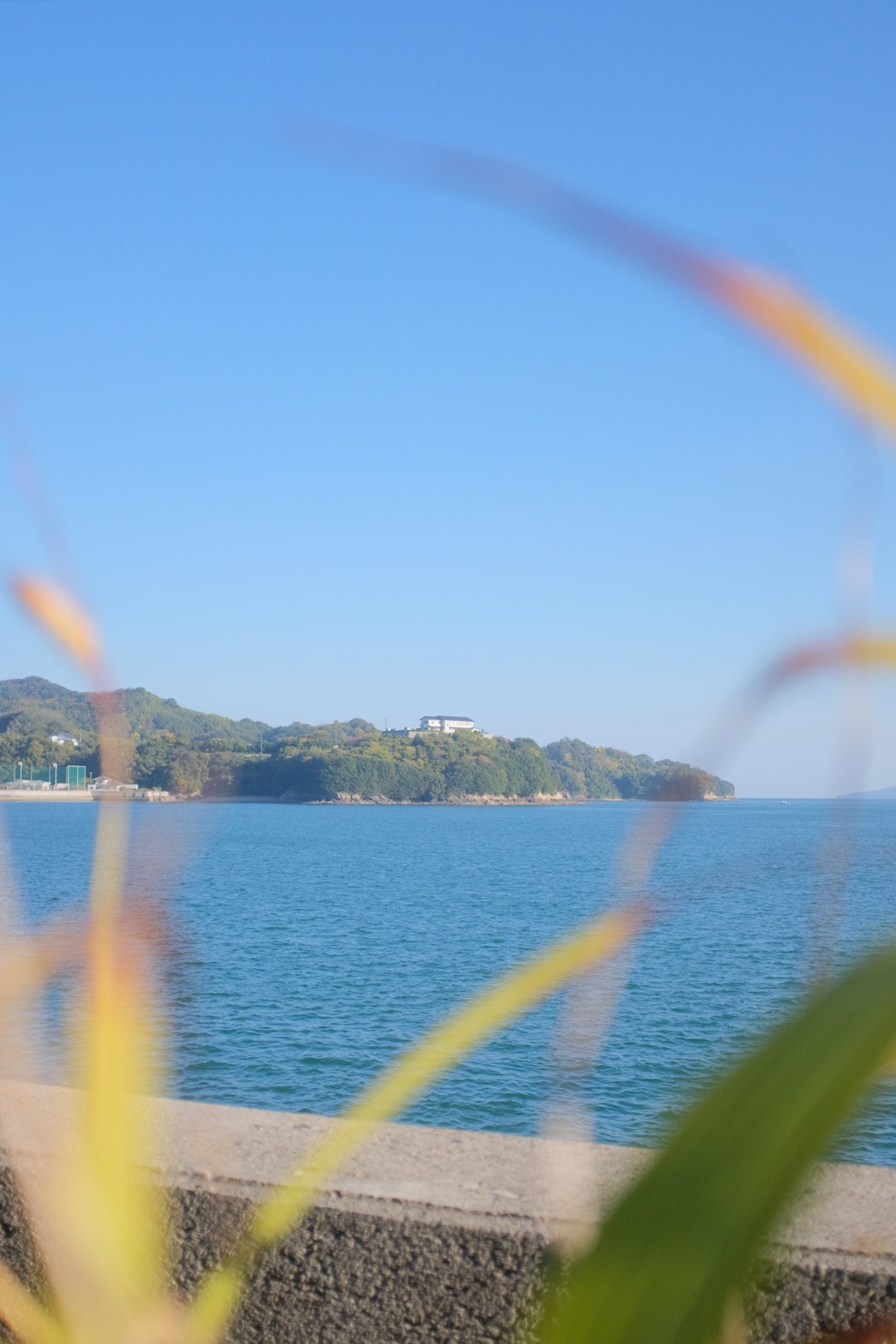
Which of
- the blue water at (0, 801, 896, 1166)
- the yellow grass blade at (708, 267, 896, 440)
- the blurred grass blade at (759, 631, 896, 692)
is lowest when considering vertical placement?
the blue water at (0, 801, 896, 1166)

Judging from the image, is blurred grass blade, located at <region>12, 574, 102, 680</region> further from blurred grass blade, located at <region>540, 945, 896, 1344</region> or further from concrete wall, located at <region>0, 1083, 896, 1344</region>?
concrete wall, located at <region>0, 1083, 896, 1344</region>

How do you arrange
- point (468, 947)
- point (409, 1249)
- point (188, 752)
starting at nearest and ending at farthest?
1. point (188, 752)
2. point (409, 1249)
3. point (468, 947)

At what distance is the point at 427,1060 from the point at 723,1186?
0.52ft

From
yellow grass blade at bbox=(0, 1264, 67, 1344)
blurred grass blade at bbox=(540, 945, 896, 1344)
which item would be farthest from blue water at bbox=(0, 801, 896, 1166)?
yellow grass blade at bbox=(0, 1264, 67, 1344)

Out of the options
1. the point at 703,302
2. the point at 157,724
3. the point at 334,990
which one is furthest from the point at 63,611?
the point at 334,990

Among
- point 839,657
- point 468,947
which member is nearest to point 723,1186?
point 839,657

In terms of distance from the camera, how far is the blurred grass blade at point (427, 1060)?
333mm

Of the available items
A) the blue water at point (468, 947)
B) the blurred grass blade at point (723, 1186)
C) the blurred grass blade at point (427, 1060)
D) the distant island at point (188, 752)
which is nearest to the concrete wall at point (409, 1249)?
the blue water at point (468, 947)

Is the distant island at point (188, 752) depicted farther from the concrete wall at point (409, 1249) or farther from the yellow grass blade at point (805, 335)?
the concrete wall at point (409, 1249)

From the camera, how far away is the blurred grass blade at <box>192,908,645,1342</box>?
1.09 feet

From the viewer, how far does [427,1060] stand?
0.38m

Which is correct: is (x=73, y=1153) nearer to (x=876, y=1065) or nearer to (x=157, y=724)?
(x=876, y=1065)

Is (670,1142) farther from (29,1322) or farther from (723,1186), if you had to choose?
(29,1322)

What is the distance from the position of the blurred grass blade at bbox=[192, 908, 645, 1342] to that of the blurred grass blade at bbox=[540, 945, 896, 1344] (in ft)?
0.32
